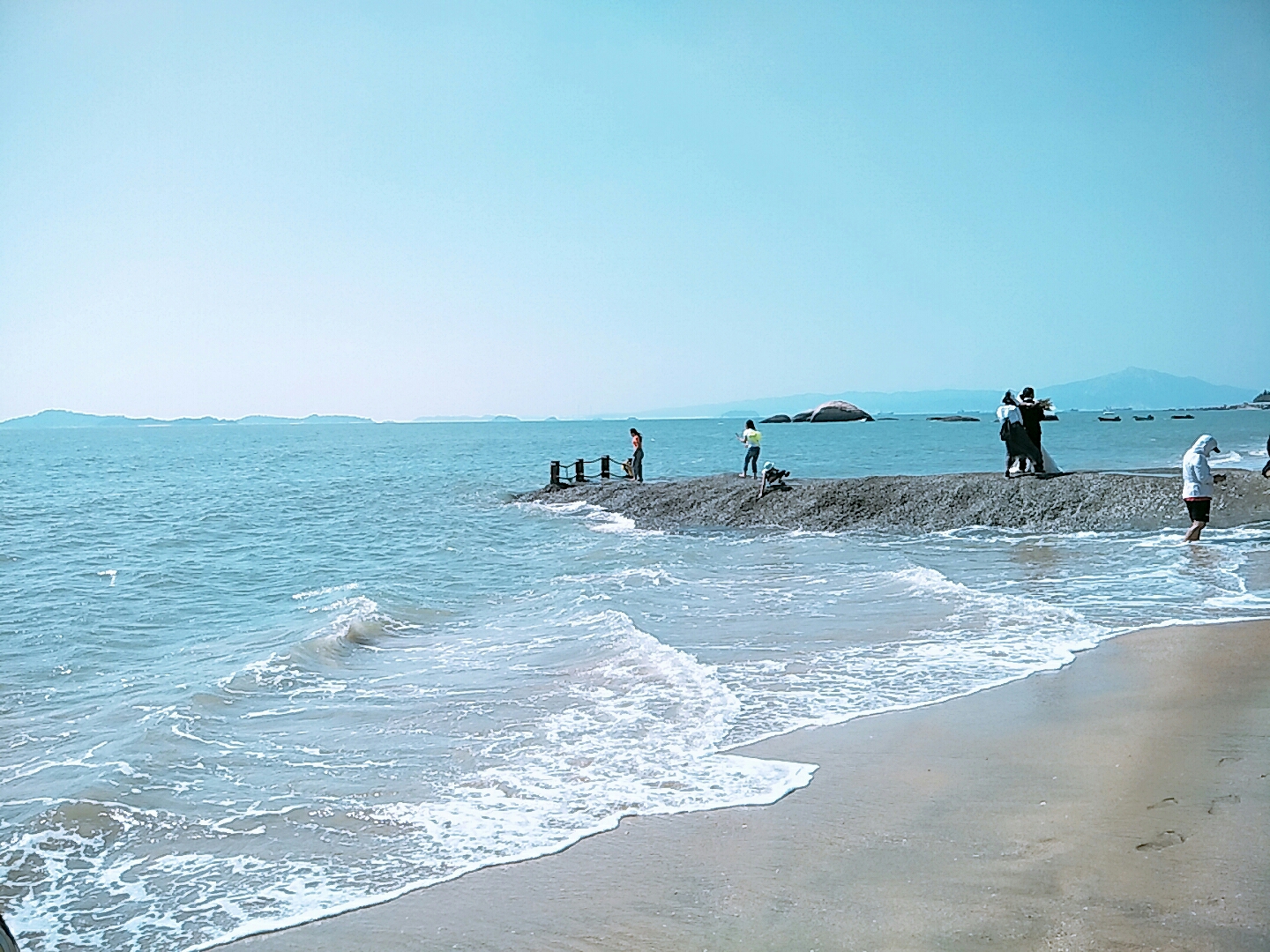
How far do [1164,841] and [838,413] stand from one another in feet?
622

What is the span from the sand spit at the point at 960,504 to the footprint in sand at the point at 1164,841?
14.9 meters

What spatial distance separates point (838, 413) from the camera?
624 feet

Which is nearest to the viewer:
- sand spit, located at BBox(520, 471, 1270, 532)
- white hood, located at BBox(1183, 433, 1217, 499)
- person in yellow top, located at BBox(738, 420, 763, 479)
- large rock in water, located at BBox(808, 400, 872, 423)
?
white hood, located at BBox(1183, 433, 1217, 499)

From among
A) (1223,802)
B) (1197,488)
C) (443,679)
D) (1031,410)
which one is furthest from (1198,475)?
(443,679)

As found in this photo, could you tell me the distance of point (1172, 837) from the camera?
5207 mm

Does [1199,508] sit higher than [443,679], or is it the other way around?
[1199,508]

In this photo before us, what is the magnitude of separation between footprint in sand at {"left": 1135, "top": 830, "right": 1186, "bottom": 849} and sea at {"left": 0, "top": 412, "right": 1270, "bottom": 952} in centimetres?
225

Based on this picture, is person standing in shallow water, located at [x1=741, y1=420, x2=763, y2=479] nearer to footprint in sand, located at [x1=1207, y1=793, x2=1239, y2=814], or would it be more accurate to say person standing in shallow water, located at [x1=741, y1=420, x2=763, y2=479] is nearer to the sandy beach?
the sandy beach

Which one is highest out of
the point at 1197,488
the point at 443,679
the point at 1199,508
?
the point at 1197,488

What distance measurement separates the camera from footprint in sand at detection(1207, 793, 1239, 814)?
18.3ft

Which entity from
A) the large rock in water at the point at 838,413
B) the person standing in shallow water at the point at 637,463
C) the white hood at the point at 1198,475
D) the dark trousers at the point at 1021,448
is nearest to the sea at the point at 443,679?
the white hood at the point at 1198,475

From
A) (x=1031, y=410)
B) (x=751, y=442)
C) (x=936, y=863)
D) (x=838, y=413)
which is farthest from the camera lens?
(x=838, y=413)

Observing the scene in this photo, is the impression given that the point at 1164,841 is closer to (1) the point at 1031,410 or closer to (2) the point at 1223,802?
(2) the point at 1223,802

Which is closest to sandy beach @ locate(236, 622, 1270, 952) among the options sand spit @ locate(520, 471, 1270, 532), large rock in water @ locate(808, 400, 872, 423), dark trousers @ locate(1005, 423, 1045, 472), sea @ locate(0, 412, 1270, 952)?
sea @ locate(0, 412, 1270, 952)
